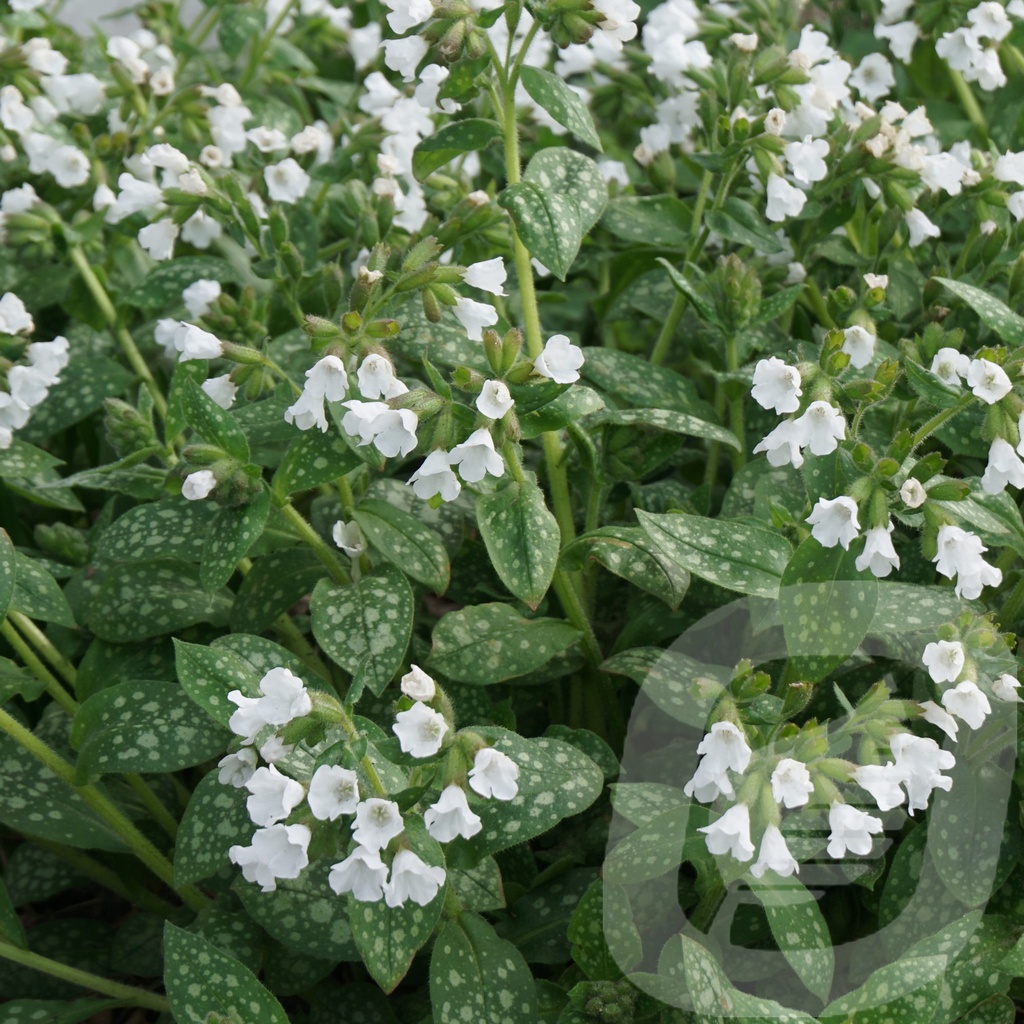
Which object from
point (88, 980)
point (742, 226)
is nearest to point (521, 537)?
point (742, 226)

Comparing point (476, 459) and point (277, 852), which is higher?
point (476, 459)

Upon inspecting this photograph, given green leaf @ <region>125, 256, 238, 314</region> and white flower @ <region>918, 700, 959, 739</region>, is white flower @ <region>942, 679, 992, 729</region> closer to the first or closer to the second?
white flower @ <region>918, 700, 959, 739</region>

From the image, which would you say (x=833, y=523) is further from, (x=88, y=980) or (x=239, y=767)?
(x=88, y=980)

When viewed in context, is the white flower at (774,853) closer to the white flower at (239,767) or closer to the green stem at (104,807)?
the white flower at (239,767)

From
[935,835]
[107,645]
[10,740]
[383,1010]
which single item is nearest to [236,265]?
[107,645]

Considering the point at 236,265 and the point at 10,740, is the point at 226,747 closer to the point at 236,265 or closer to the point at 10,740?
the point at 10,740

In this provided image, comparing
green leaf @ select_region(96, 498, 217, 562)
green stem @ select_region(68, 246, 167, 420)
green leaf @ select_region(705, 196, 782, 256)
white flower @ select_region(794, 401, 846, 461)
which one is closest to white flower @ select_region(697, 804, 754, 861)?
white flower @ select_region(794, 401, 846, 461)
